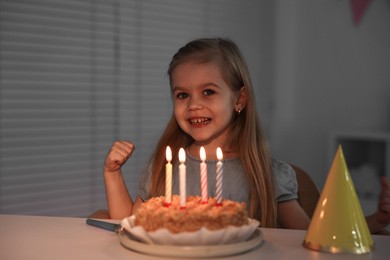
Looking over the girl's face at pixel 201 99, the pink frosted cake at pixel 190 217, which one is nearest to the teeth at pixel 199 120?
the girl's face at pixel 201 99

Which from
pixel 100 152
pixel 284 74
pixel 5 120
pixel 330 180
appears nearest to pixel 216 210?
pixel 330 180

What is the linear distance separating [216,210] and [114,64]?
7.30 ft

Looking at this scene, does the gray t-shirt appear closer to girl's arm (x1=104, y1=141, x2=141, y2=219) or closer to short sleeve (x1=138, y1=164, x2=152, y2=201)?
short sleeve (x1=138, y1=164, x2=152, y2=201)

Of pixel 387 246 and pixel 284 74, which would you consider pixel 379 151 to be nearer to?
pixel 284 74

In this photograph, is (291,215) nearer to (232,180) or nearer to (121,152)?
(232,180)

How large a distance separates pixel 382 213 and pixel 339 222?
439mm

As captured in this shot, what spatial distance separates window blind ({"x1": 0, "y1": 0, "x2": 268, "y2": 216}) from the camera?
278 cm

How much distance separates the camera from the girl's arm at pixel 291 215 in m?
1.69

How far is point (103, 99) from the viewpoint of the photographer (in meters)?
3.11

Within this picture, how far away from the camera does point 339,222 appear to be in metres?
1.02

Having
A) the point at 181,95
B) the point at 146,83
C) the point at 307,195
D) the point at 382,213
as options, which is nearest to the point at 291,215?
the point at 307,195

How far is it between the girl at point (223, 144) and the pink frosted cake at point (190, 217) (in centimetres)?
62

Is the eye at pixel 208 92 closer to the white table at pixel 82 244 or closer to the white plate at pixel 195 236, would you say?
the white table at pixel 82 244

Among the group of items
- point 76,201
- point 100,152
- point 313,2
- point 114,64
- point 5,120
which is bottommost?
point 76,201
